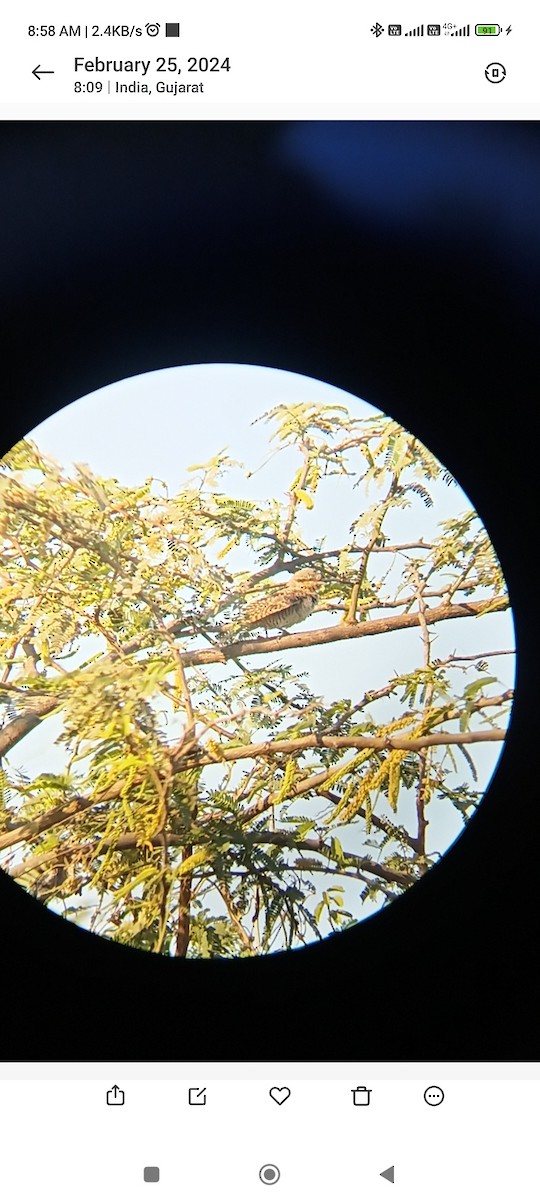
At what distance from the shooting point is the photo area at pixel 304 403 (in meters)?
0.64

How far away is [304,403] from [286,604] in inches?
6.9

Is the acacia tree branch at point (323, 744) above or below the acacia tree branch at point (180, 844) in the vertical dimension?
above

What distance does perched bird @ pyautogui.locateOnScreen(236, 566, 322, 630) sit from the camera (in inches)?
24.6

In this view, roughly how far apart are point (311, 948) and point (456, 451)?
0.45 meters
